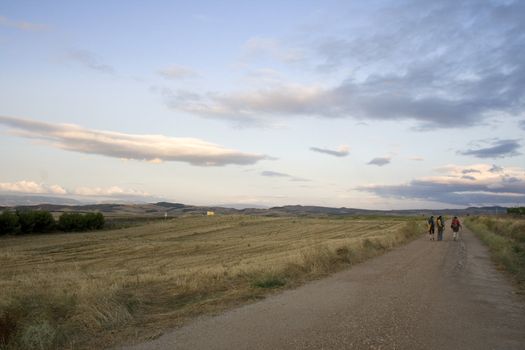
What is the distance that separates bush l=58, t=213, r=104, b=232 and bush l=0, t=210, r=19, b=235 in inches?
323

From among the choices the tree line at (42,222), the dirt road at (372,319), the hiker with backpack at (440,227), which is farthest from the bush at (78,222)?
the dirt road at (372,319)

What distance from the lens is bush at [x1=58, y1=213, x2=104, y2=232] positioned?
64.1 m

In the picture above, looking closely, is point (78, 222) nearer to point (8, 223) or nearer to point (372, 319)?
point (8, 223)

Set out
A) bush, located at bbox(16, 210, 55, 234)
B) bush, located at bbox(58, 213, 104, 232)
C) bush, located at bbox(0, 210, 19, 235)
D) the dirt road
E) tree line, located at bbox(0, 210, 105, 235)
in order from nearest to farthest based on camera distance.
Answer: the dirt road, bush, located at bbox(0, 210, 19, 235), tree line, located at bbox(0, 210, 105, 235), bush, located at bbox(16, 210, 55, 234), bush, located at bbox(58, 213, 104, 232)

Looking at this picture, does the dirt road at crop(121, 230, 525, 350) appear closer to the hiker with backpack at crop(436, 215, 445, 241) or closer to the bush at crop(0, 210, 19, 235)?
the hiker with backpack at crop(436, 215, 445, 241)

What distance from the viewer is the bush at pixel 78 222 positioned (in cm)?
6406

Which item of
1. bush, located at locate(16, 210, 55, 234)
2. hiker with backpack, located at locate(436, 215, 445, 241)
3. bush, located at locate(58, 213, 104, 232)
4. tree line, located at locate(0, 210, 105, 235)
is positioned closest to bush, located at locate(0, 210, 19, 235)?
tree line, located at locate(0, 210, 105, 235)

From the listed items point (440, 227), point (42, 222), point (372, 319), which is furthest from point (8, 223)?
point (372, 319)

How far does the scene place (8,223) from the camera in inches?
2148

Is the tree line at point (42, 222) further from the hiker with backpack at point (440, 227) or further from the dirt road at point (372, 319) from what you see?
the dirt road at point (372, 319)

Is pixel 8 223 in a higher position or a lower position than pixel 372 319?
lower

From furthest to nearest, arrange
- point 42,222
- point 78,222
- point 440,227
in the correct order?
point 78,222, point 42,222, point 440,227

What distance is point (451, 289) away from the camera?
1258 centimetres

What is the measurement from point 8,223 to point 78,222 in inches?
452
